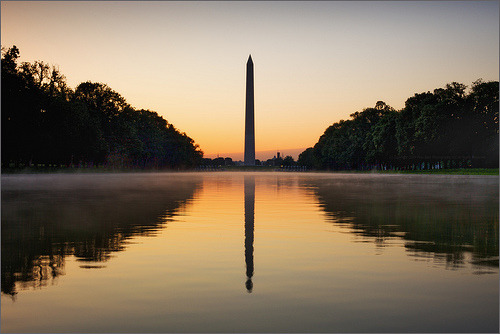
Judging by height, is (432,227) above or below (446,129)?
below

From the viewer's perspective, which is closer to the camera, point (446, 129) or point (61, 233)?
point (61, 233)

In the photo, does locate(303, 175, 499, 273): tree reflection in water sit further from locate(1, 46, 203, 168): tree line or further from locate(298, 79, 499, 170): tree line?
locate(298, 79, 499, 170): tree line

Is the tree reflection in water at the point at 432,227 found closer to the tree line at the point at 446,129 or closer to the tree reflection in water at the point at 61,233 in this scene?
the tree reflection in water at the point at 61,233

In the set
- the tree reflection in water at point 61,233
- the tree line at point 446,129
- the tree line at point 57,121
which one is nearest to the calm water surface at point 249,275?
the tree reflection in water at point 61,233

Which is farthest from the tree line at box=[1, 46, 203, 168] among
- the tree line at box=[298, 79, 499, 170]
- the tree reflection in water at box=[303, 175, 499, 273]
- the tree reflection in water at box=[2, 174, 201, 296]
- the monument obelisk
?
the tree reflection in water at box=[303, 175, 499, 273]

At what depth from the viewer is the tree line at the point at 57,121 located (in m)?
78.9

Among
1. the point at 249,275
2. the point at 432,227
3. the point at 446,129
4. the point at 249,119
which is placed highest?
the point at 249,119

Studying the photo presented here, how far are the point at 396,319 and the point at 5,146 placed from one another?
77.0 meters

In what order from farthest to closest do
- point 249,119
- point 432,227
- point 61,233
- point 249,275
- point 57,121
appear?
point 249,119 < point 57,121 < point 432,227 < point 61,233 < point 249,275

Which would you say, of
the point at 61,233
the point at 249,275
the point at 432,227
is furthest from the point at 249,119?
the point at 249,275


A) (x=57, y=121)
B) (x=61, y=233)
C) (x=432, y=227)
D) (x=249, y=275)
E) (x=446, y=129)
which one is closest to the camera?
(x=249, y=275)

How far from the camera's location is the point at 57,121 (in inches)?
3435

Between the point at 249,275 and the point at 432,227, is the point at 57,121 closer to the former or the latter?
the point at 432,227

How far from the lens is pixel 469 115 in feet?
306
